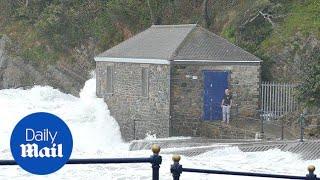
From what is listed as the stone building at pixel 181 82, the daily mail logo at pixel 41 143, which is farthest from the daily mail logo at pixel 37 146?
the stone building at pixel 181 82

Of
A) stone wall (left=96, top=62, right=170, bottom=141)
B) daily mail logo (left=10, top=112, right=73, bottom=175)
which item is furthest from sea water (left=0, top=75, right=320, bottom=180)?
daily mail logo (left=10, top=112, right=73, bottom=175)

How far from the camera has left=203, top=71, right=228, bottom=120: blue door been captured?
26500 mm

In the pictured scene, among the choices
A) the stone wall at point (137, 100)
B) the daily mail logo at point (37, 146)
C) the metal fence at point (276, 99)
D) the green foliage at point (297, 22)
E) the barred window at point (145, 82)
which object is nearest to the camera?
the daily mail logo at point (37, 146)

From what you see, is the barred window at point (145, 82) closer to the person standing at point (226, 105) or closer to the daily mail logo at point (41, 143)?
the person standing at point (226, 105)

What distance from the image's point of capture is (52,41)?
46.2 m

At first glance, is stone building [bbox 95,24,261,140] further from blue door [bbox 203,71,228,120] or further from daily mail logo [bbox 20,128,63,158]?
daily mail logo [bbox 20,128,63,158]

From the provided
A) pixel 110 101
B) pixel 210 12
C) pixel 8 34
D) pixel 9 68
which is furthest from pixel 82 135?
pixel 8 34

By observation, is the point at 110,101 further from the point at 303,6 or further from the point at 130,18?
the point at 130,18

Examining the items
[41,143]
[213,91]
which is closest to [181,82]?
[213,91]

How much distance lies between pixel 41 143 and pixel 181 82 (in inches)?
804

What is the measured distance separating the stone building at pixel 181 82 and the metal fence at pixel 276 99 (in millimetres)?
476

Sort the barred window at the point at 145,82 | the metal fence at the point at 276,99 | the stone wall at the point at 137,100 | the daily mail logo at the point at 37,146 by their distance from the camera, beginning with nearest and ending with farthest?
1. the daily mail logo at the point at 37,146
2. the stone wall at the point at 137,100
3. the barred window at the point at 145,82
4. the metal fence at the point at 276,99

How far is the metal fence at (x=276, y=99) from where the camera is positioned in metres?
Result: 27.3

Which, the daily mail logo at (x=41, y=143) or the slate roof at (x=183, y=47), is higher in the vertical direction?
the slate roof at (x=183, y=47)
